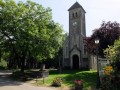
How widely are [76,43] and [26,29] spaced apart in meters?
23.2

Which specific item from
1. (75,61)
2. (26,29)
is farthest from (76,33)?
(26,29)

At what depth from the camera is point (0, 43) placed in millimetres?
32625

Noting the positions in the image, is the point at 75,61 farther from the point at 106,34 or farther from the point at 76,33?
the point at 106,34

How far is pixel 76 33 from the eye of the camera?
52.3 m

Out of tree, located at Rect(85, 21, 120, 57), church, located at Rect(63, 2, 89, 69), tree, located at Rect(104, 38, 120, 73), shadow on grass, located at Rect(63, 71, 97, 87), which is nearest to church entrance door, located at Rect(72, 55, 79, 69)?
church, located at Rect(63, 2, 89, 69)

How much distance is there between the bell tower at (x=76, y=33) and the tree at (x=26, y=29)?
18.1m

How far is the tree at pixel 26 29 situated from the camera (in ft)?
98.4

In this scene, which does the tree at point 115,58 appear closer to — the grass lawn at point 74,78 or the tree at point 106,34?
the grass lawn at point 74,78

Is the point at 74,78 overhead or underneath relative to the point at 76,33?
underneath

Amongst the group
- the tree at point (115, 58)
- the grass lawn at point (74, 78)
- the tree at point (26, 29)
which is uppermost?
the tree at point (26, 29)

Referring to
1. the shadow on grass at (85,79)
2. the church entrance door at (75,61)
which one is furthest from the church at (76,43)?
the shadow on grass at (85,79)

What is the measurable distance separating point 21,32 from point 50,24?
567 cm

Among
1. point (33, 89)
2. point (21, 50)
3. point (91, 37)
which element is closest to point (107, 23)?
point (91, 37)

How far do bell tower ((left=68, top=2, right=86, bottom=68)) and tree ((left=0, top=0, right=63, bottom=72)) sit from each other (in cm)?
1814
